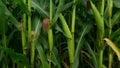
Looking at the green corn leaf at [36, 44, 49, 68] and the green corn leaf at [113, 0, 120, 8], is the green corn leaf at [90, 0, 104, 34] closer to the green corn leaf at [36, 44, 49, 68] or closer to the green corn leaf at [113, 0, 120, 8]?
the green corn leaf at [113, 0, 120, 8]

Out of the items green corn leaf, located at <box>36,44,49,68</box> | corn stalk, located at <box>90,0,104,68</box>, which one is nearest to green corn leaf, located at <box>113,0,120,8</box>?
corn stalk, located at <box>90,0,104,68</box>

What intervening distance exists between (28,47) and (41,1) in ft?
1.07

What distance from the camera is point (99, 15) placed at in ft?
5.23

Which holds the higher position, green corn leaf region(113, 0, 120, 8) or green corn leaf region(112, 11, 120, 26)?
green corn leaf region(113, 0, 120, 8)

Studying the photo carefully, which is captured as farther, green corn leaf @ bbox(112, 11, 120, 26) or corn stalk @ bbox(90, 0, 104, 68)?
green corn leaf @ bbox(112, 11, 120, 26)

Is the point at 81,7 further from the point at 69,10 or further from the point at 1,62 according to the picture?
the point at 1,62

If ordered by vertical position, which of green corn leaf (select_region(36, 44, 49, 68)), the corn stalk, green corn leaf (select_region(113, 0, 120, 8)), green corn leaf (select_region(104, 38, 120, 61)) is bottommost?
green corn leaf (select_region(36, 44, 49, 68))

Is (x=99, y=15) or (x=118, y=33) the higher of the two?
(x=99, y=15)

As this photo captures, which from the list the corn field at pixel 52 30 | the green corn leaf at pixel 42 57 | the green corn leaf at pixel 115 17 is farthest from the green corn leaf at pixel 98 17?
the green corn leaf at pixel 42 57

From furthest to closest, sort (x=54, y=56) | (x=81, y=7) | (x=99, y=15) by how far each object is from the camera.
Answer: (x=81, y=7)
(x=54, y=56)
(x=99, y=15)

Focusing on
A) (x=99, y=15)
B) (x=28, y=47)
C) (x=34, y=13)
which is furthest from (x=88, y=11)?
(x=28, y=47)

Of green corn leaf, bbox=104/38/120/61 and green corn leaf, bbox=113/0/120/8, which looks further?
green corn leaf, bbox=113/0/120/8

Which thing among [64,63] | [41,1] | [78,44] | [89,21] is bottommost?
[64,63]

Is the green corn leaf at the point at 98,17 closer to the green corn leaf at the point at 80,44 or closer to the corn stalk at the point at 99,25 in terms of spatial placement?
the corn stalk at the point at 99,25
